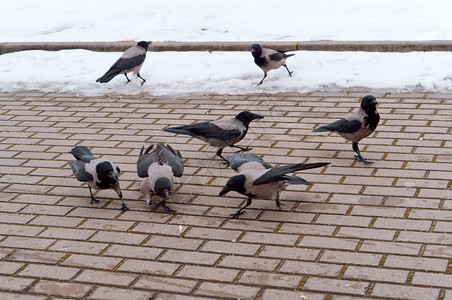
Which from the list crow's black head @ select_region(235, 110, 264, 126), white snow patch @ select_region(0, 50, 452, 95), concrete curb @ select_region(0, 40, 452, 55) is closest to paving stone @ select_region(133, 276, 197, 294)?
crow's black head @ select_region(235, 110, 264, 126)

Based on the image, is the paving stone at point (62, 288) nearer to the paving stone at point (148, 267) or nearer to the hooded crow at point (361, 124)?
the paving stone at point (148, 267)

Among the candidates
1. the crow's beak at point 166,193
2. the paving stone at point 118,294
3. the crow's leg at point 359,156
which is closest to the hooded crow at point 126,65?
the crow's leg at point 359,156

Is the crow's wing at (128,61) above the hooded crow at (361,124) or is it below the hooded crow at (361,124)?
above

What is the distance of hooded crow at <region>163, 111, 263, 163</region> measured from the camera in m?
6.71

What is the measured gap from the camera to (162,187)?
5676 millimetres

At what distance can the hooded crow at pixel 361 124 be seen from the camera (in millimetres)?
6555

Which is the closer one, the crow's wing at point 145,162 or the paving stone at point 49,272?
the paving stone at point 49,272

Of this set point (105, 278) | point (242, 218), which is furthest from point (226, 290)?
point (242, 218)

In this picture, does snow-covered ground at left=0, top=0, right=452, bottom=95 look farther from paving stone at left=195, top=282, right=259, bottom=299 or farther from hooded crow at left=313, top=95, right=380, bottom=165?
paving stone at left=195, top=282, right=259, bottom=299

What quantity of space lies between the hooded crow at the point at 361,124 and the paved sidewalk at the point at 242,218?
0.72 ft
